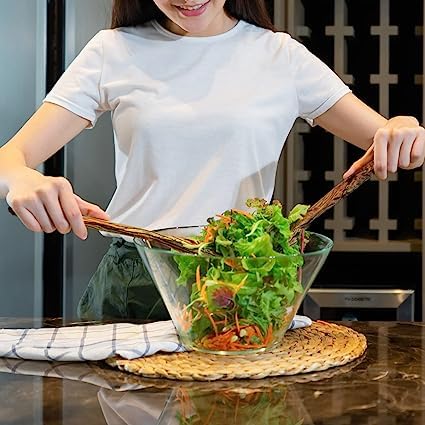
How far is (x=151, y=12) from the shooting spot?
144cm

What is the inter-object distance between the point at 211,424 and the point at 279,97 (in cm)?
74

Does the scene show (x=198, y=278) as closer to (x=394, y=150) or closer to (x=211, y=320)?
(x=211, y=320)

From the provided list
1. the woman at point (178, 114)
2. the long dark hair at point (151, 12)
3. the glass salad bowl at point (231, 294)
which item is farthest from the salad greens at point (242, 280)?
the long dark hair at point (151, 12)

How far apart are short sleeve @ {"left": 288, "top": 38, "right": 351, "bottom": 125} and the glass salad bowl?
0.45 metres

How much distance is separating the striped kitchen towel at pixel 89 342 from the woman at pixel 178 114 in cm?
22

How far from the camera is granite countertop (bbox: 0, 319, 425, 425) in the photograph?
2.61 feet

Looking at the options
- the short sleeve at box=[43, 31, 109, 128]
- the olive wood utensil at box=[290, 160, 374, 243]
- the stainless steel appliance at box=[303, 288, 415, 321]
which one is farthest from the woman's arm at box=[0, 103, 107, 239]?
the stainless steel appliance at box=[303, 288, 415, 321]

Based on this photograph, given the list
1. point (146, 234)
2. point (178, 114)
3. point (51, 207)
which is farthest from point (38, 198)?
point (178, 114)

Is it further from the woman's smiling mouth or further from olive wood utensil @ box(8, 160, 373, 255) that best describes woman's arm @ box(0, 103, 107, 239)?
the woman's smiling mouth

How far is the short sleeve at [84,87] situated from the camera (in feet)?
4.45

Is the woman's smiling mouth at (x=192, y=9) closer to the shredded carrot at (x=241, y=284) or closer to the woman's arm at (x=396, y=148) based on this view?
the woman's arm at (x=396, y=148)

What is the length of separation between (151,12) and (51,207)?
1.91ft

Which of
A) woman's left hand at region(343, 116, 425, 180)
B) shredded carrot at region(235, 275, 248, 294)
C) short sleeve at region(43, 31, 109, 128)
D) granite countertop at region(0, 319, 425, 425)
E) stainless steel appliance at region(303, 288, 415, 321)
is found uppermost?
short sleeve at region(43, 31, 109, 128)

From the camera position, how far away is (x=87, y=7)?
2225mm
